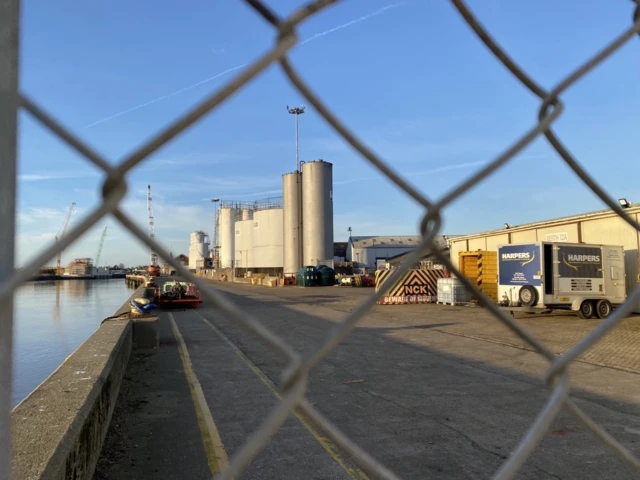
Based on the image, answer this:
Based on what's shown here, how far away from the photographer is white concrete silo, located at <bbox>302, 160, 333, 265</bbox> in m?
55.7

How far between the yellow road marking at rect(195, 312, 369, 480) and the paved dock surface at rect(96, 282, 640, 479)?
3 centimetres

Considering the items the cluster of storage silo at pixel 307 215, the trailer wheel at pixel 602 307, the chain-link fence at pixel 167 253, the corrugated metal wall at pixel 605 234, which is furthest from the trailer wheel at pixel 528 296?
the cluster of storage silo at pixel 307 215

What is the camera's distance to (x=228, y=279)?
76.2m

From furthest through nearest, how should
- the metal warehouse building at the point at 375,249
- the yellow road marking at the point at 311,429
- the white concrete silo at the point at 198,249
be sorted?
the white concrete silo at the point at 198,249
the metal warehouse building at the point at 375,249
the yellow road marking at the point at 311,429

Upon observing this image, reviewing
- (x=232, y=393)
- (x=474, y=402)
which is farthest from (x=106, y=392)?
(x=474, y=402)

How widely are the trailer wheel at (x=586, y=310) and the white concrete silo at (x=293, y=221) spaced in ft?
138

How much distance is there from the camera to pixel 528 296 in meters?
16.5

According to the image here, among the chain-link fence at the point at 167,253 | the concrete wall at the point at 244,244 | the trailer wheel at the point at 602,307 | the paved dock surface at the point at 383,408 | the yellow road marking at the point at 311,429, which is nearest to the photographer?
the chain-link fence at the point at 167,253

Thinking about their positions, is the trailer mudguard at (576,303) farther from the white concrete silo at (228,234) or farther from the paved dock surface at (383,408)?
the white concrete silo at (228,234)

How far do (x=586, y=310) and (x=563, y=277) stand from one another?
175cm

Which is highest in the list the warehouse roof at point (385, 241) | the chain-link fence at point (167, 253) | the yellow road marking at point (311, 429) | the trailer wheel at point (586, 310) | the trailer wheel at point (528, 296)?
the warehouse roof at point (385, 241)

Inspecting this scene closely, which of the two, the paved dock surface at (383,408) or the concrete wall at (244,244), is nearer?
the paved dock surface at (383,408)

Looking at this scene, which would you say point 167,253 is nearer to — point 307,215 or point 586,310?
point 586,310

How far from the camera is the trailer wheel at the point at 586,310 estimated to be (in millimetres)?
16969
